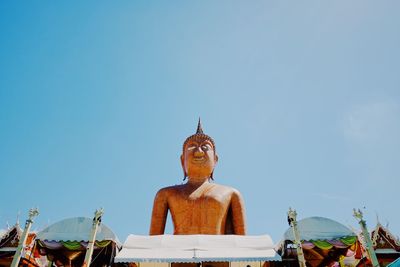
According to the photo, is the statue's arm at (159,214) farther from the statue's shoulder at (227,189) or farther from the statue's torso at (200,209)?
the statue's shoulder at (227,189)

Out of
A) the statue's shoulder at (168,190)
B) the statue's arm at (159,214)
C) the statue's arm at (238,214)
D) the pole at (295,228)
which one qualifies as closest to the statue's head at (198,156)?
the statue's shoulder at (168,190)

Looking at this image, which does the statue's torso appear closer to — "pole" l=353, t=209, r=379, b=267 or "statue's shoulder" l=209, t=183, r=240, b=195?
"statue's shoulder" l=209, t=183, r=240, b=195

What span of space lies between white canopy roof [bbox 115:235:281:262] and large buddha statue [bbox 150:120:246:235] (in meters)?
2.67

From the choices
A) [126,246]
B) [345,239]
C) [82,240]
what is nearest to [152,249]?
[126,246]

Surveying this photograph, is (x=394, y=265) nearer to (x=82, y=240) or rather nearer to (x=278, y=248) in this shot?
(x=278, y=248)

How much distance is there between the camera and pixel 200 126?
12.0 m

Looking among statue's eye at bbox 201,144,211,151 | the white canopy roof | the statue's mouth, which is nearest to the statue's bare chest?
the statue's mouth

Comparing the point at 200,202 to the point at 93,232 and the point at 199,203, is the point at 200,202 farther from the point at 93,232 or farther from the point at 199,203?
the point at 93,232

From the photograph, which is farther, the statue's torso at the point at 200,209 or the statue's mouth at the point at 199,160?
the statue's mouth at the point at 199,160

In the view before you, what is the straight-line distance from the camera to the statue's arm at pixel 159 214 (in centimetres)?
981

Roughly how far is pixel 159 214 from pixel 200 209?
1.36 m

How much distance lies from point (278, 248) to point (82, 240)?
4221mm

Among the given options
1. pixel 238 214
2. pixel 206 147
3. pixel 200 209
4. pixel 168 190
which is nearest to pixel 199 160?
pixel 206 147

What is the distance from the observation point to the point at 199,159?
1053 cm
